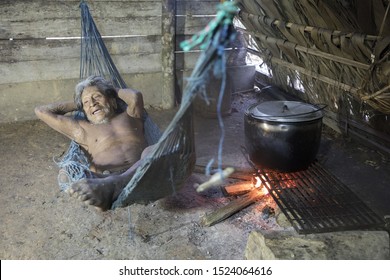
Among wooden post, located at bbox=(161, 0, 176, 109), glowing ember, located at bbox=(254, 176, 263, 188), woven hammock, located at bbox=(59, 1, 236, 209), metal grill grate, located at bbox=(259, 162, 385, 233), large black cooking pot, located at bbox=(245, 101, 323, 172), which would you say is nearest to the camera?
woven hammock, located at bbox=(59, 1, 236, 209)

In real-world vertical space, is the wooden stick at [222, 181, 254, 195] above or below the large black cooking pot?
below

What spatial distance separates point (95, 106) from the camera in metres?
2.22

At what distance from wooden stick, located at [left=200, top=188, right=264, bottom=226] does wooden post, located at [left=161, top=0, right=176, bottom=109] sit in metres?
2.14

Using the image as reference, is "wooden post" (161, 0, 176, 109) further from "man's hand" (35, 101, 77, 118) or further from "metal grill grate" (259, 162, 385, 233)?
"metal grill grate" (259, 162, 385, 233)

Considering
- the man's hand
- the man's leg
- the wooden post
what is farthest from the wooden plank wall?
the man's leg

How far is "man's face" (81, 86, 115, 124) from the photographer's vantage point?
2209 mm

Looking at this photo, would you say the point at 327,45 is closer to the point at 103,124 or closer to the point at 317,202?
the point at 317,202

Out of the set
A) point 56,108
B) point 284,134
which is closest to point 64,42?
point 56,108

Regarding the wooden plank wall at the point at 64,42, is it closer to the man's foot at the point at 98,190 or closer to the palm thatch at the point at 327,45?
the palm thatch at the point at 327,45

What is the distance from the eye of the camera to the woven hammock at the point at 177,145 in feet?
2.41

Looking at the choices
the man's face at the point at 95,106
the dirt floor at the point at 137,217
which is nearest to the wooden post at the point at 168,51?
the dirt floor at the point at 137,217

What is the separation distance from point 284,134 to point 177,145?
90 cm

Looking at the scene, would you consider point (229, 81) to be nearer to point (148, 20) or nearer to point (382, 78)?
point (148, 20)
